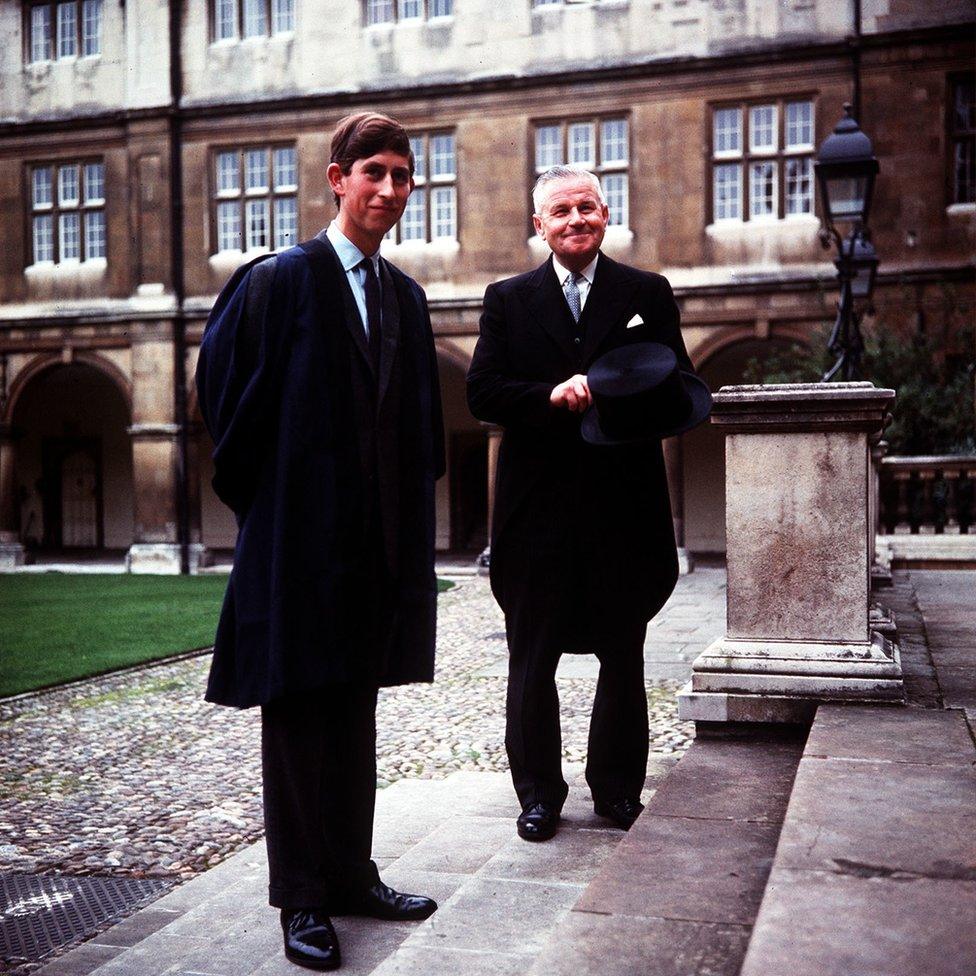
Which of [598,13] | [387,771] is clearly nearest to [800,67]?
[598,13]

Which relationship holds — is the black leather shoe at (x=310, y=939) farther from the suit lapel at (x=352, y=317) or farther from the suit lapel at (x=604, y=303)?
the suit lapel at (x=604, y=303)

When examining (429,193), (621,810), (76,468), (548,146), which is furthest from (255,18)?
(621,810)

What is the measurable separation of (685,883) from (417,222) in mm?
17608

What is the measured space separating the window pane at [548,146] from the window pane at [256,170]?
434 cm

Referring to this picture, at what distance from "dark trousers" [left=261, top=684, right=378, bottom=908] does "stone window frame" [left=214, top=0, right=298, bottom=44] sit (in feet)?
60.7

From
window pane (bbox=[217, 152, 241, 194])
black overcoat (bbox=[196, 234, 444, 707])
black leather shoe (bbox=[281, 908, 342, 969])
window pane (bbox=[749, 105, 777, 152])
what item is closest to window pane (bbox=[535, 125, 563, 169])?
window pane (bbox=[749, 105, 777, 152])

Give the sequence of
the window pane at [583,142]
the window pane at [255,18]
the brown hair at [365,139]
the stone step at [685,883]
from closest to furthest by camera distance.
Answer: the stone step at [685,883] < the brown hair at [365,139] < the window pane at [583,142] < the window pane at [255,18]

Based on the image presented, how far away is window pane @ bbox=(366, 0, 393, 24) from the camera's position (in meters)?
19.5

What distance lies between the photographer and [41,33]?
21500 mm

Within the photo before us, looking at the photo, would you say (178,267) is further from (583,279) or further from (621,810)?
(621,810)

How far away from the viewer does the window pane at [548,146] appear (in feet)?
61.5

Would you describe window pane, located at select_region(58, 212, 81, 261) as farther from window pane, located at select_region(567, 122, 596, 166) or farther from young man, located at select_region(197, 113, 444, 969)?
young man, located at select_region(197, 113, 444, 969)

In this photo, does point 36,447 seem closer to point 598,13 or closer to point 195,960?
point 598,13

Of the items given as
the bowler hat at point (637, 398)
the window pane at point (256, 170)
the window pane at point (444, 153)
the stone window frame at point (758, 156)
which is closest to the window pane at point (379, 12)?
the window pane at point (444, 153)
